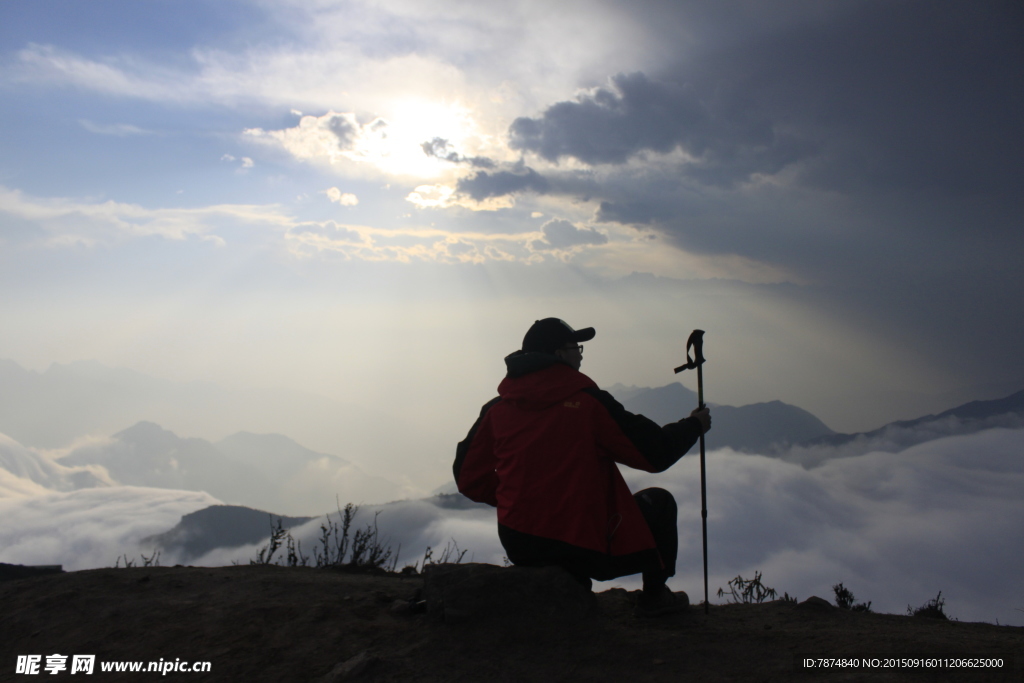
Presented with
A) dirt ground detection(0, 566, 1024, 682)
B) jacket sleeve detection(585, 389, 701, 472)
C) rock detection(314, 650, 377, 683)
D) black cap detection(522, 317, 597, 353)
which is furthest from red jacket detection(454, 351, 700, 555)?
rock detection(314, 650, 377, 683)

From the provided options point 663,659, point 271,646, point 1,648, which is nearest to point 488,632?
point 663,659

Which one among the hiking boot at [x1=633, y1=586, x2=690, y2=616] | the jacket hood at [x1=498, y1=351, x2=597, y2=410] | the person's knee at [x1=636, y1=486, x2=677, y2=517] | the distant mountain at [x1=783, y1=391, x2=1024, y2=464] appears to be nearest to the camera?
the jacket hood at [x1=498, y1=351, x2=597, y2=410]

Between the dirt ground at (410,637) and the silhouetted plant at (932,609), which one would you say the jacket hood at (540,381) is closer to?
the dirt ground at (410,637)

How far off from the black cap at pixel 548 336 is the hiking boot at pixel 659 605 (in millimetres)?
1892

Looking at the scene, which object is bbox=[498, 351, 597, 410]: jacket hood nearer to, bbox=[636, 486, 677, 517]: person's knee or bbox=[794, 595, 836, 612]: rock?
bbox=[636, 486, 677, 517]: person's knee

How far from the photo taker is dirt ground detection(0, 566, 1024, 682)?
3.13 m

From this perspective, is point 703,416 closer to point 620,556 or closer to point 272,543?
point 620,556

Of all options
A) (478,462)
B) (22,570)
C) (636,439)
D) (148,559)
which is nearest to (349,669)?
(478,462)

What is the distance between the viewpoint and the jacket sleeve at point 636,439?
3506mm

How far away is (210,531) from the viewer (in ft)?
449

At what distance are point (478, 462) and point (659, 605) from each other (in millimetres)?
1633

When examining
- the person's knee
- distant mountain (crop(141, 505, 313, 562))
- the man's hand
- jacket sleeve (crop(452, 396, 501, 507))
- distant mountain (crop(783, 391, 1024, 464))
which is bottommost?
distant mountain (crop(141, 505, 313, 562))

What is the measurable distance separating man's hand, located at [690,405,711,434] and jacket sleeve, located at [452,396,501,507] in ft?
4.45

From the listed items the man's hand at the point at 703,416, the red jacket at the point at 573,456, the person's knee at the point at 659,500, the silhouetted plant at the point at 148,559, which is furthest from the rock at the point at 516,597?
the silhouetted plant at the point at 148,559
